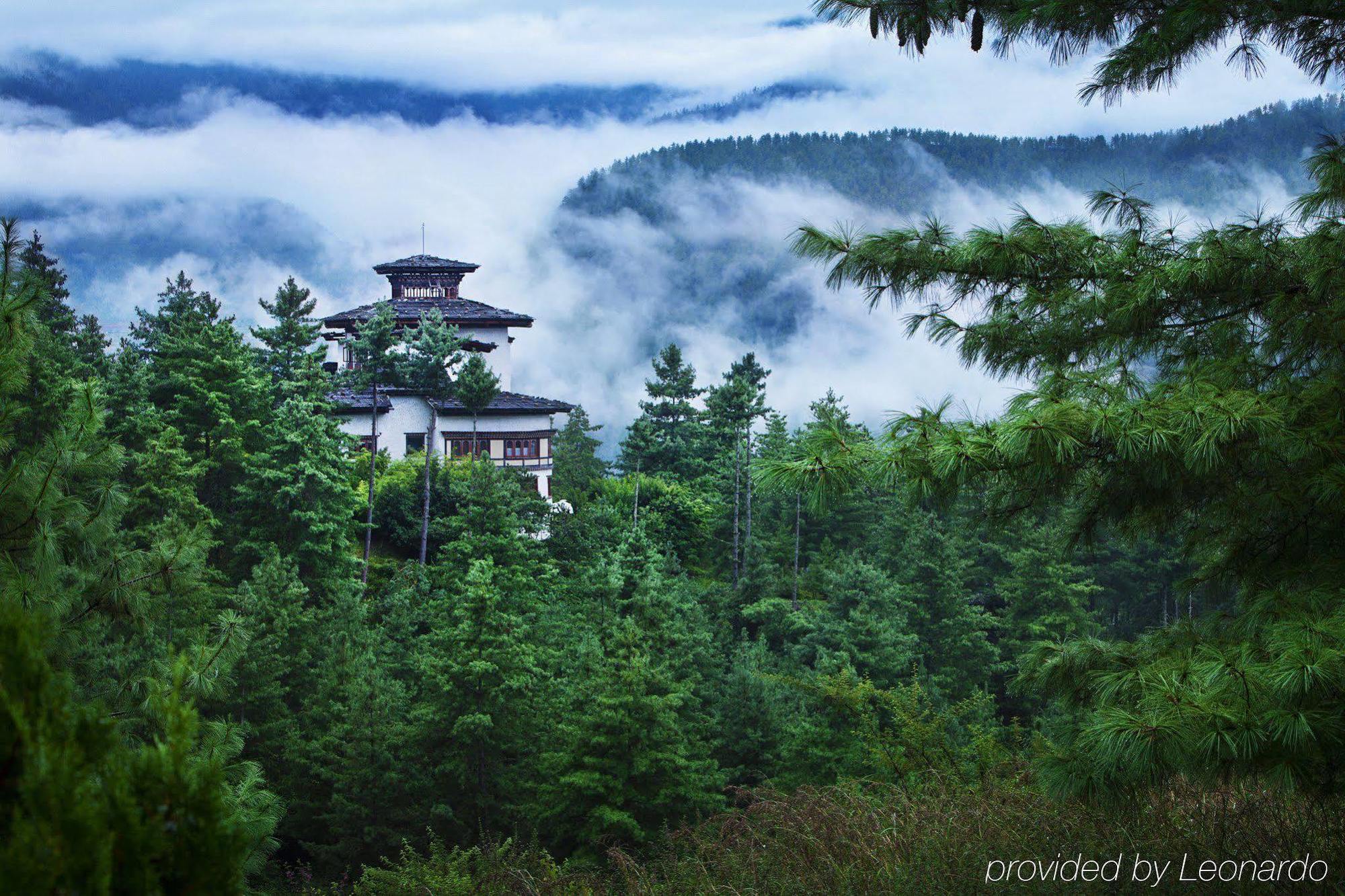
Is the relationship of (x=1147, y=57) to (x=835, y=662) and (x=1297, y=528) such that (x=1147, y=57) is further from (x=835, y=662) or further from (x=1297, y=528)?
(x=835, y=662)

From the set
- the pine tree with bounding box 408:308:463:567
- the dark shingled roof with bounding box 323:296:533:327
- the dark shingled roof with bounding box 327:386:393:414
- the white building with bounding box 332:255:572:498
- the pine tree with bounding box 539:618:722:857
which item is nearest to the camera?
the pine tree with bounding box 539:618:722:857

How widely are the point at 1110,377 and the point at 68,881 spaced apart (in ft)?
19.4

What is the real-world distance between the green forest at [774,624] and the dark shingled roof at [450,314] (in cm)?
1058

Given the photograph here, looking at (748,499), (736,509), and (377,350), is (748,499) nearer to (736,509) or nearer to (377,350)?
(736,509)

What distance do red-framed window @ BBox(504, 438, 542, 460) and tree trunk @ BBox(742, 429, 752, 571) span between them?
7.26 metres

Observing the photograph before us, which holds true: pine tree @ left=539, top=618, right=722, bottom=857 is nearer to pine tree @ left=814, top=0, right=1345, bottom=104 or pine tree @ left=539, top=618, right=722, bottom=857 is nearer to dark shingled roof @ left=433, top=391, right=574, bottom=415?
pine tree @ left=814, top=0, right=1345, bottom=104

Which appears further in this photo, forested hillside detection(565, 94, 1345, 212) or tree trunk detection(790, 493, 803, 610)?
forested hillside detection(565, 94, 1345, 212)

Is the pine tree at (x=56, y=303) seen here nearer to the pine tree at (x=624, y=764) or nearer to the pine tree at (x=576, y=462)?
the pine tree at (x=624, y=764)

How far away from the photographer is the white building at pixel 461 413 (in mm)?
33938

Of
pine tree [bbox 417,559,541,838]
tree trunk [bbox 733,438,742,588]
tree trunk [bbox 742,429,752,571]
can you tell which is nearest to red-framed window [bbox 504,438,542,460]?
tree trunk [bbox 733,438,742,588]

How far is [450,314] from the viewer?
39781 mm

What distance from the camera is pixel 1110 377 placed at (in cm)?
636

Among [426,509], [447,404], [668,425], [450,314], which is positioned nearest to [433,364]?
[447,404]

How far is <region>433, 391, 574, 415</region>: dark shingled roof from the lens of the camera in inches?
1349
